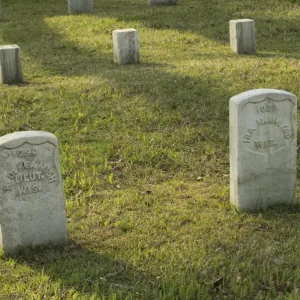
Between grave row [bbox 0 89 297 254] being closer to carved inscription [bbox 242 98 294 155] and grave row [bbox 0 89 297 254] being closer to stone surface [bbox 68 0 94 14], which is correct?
carved inscription [bbox 242 98 294 155]

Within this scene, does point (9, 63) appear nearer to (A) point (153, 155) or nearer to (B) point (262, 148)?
(A) point (153, 155)

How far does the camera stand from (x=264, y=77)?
364 inches

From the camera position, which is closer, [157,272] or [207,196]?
[157,272]

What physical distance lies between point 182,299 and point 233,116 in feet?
6.01

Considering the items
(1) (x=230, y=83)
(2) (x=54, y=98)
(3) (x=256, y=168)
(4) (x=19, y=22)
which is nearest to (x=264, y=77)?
(1) (x=230, y=83)

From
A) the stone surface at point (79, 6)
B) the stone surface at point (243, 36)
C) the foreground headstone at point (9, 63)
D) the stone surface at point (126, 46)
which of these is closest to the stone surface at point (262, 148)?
the foreground headstone at point (9, 63)

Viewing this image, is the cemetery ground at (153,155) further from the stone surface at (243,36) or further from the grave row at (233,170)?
the stone surface at (243,36)

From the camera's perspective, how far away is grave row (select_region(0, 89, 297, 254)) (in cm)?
504

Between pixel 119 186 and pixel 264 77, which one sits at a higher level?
pixel 264 77

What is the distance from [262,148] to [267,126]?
0.20 m

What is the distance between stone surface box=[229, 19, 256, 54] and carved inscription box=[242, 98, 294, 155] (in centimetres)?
565

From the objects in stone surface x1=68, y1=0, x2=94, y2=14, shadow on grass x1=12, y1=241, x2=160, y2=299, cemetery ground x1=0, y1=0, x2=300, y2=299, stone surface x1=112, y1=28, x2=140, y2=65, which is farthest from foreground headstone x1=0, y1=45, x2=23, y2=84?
stone surface x1=68, y1=0, x2=94, y2=14

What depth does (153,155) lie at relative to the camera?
7.35 m

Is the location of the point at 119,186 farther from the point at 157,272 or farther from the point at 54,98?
the point at 54,98
